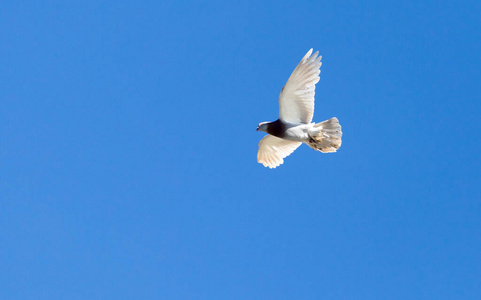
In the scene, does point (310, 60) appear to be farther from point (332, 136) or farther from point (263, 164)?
point (263, 164)

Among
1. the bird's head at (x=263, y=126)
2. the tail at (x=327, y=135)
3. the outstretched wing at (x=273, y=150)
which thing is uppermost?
the outstretched wing at (x=273, y=150)

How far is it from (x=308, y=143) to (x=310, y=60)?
237 centimetres

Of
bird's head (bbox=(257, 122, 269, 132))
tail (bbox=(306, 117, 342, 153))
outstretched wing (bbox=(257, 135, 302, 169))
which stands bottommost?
tail (bbox=(306, 117, 342, 153))

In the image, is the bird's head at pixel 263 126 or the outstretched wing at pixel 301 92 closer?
the outstretched wing at pixel 301 92

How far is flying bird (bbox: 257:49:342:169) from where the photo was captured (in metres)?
15.3

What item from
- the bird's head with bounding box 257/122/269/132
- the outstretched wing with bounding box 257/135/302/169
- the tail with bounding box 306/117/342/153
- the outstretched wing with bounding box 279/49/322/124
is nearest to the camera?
the outstretched wing with bounding box 279/49/322/124

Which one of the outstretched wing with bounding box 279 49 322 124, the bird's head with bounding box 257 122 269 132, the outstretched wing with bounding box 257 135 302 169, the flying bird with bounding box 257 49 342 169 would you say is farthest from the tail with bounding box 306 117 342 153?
the outstretched wing with bounding box 257 135 302 169

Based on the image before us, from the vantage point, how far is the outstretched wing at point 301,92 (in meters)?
15.2

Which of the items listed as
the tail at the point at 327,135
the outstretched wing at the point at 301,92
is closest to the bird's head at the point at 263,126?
the outstretched wing at the point at 301,92

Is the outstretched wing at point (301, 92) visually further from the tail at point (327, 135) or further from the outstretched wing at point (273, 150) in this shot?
the outstretched wing at point (273, 150)

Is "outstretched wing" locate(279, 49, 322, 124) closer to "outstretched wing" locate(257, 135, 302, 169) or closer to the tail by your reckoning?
the tail

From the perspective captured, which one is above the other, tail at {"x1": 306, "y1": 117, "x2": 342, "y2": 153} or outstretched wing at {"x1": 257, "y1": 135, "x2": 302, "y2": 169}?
outstretched wing at {"x1": 257, "y1": 135, "x2": 302, "y2": 169}

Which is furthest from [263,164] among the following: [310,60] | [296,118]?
[310,60]

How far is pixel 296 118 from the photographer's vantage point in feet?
53.3
